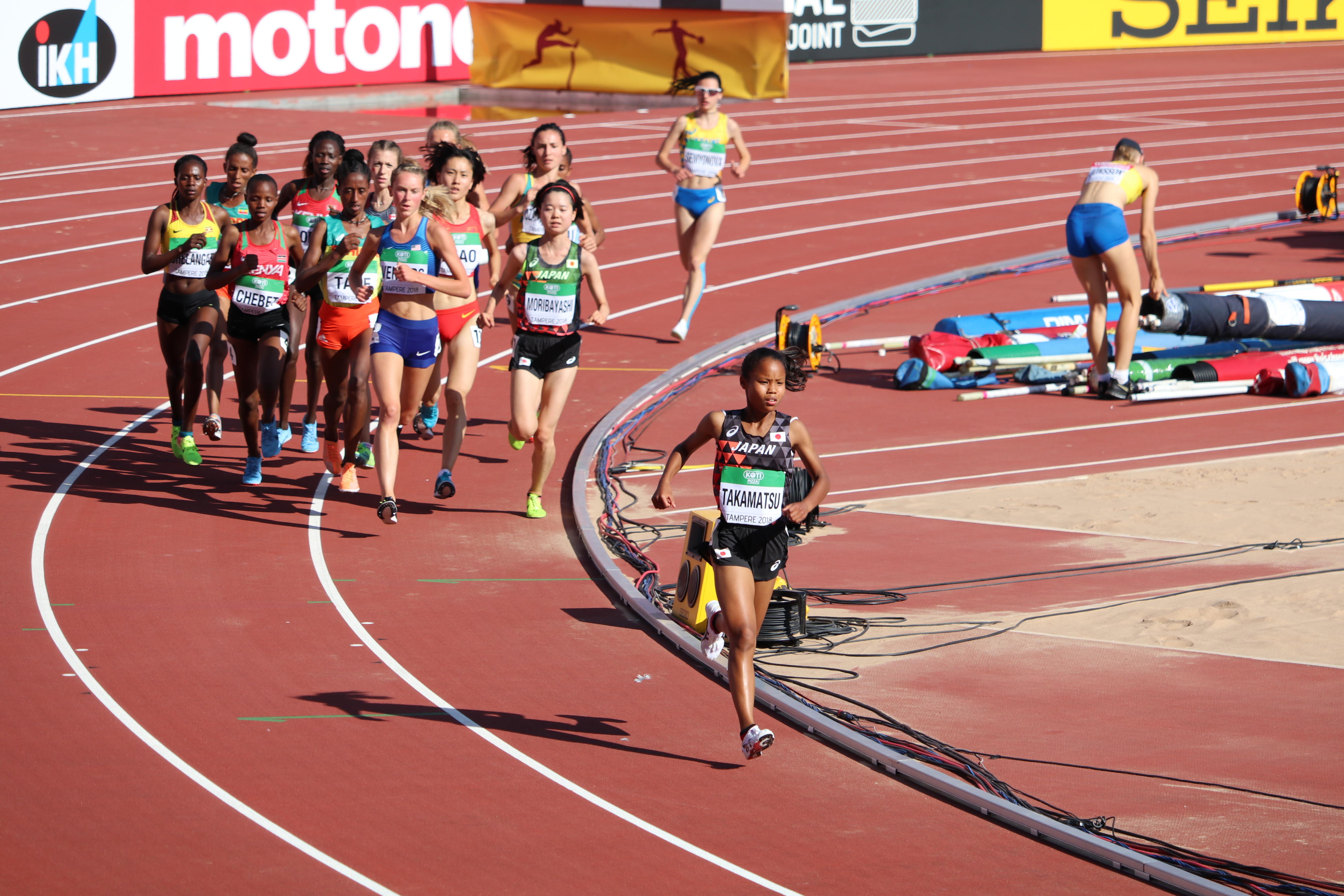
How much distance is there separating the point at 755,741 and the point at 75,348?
10089 millimetres

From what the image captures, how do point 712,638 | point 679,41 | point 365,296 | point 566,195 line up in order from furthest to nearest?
point 679,41 < point 365,296 < point 566,195 < point 712,638

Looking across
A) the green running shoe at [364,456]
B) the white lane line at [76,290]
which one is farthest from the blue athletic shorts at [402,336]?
the white lane line at [76,290]

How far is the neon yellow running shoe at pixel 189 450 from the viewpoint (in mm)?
11172

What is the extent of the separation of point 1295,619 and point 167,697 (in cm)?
537

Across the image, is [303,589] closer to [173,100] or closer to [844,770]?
[844,770]

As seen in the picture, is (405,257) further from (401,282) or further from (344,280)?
A: (344,280)

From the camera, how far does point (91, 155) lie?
2327 cm

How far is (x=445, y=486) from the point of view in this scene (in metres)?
10.0

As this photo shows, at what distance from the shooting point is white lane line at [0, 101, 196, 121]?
85.2 ft

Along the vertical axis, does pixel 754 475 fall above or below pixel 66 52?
below

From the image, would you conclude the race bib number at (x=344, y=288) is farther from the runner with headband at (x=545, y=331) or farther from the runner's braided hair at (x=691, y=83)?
the runner's braided hair at (x=691, y=83)

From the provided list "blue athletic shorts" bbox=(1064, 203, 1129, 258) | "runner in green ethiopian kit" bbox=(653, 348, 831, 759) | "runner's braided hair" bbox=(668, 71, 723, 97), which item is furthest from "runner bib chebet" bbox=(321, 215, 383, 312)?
"blue athletic shorts" bbox=(1064, 203, 1129, 258)

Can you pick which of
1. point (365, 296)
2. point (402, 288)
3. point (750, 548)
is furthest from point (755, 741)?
point (365, 296)

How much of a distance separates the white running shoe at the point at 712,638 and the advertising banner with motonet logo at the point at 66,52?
22.0 m
